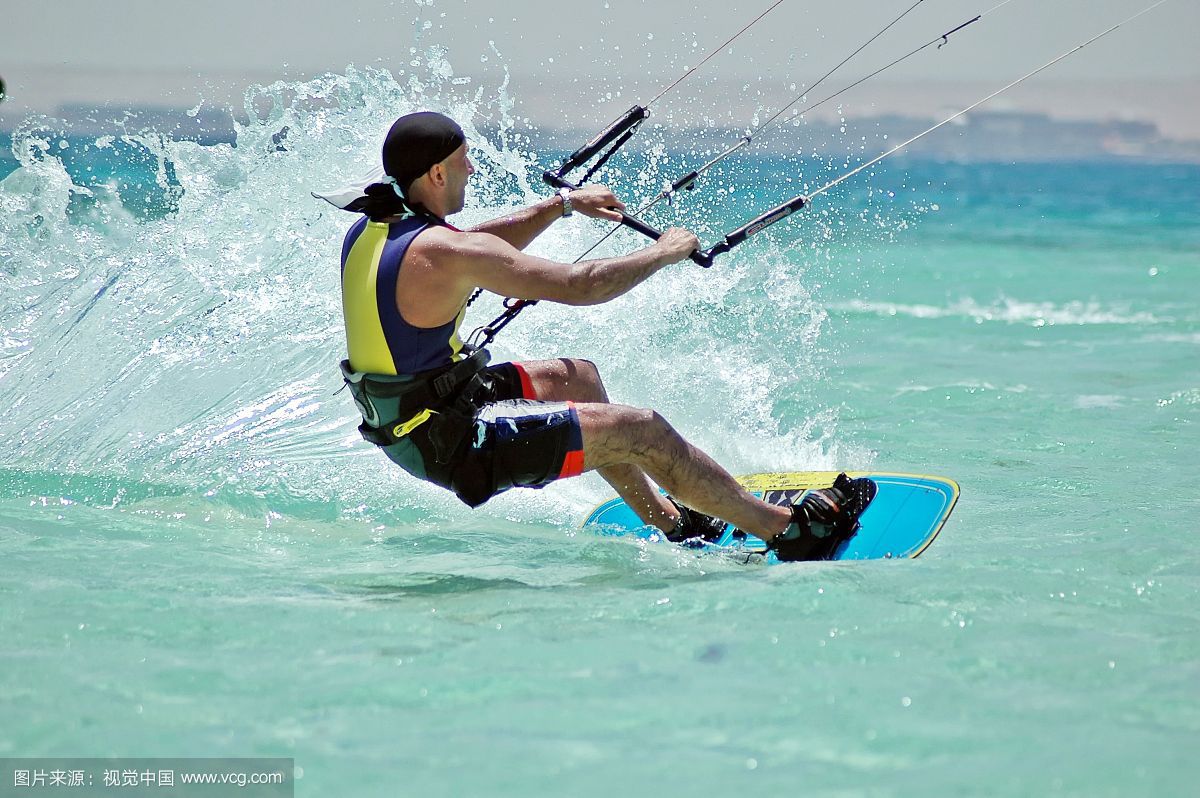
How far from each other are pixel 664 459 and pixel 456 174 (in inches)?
48.5

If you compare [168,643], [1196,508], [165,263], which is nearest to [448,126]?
[168,643]

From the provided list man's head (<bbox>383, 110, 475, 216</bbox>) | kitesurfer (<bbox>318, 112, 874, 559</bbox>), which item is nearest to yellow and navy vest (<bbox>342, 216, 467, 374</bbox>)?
kitesurfer (<bbox>318, 112, 874, 559</bbox>)

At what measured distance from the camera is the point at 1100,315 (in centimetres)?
1286

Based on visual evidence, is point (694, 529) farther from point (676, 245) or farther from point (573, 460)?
point (676, 245)

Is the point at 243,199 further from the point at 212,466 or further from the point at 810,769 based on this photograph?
the point at 810,769

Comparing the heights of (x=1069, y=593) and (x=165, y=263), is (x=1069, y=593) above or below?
below

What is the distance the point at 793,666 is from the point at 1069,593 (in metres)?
1.13

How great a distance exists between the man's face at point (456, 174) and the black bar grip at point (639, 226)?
427 mm

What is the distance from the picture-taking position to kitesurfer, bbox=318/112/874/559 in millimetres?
3877

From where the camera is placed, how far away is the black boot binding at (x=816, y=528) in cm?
445

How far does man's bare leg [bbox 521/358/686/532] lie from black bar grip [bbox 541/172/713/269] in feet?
1.99

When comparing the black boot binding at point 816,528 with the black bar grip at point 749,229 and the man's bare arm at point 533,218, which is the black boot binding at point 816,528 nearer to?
the black bar grip at point 749,229

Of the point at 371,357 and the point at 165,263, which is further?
the point at 165,263

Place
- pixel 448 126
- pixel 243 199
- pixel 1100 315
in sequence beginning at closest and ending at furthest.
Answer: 1. pixel 448 126
2. pixel 243 199
3. pixel 1100 315
